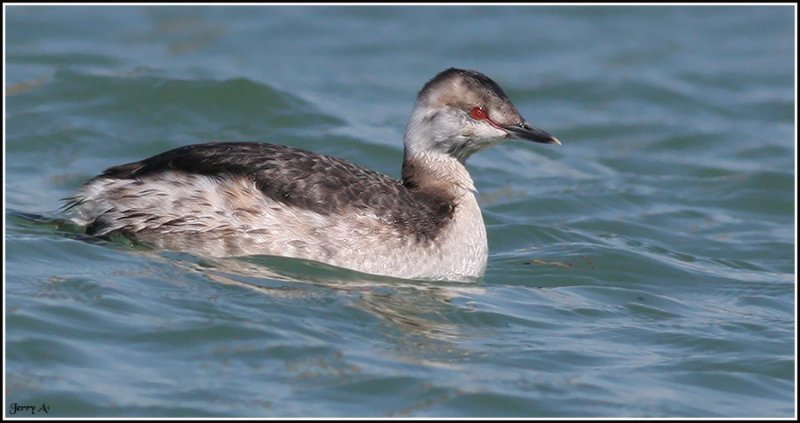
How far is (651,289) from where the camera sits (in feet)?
32.6

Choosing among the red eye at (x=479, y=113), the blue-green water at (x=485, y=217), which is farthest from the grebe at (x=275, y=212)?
the red eye at (x=479, y=113)

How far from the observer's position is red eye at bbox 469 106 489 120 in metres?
9.66

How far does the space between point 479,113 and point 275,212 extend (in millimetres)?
1601

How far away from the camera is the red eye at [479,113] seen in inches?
380

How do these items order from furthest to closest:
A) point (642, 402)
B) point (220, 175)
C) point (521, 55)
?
1. point (521, 55)
2. point (220, 175)
3. point (642, 402)

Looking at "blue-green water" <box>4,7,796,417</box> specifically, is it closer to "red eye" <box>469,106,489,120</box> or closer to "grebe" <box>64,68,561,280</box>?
"grebe" <box>64,68,561,280</box>

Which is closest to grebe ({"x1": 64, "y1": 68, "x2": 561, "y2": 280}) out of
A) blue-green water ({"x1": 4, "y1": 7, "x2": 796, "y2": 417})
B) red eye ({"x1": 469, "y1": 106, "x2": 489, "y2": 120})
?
blue-green water ({"x1": 4, "y1": 7, "x2": 796, "y2": 417})

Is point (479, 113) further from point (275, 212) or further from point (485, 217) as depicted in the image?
point (485, 217)

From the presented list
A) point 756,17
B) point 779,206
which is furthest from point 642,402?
point 756,17

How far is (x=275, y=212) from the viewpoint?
8.98m

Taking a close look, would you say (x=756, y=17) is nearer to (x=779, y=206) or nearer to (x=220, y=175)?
(x=779, y=206)

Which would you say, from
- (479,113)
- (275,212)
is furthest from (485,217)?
(275,212)

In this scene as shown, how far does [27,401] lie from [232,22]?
11.0 metres

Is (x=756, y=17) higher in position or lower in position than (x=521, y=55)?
higher
